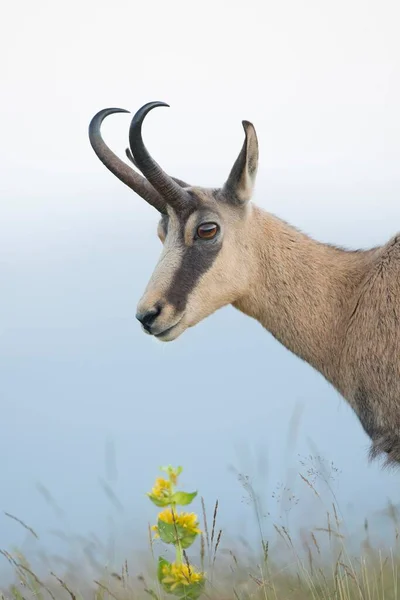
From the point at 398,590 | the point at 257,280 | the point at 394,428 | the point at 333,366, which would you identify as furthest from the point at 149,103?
the point at 398,590

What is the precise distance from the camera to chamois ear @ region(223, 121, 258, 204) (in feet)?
22.3

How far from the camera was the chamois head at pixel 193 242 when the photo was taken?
22.6 ft

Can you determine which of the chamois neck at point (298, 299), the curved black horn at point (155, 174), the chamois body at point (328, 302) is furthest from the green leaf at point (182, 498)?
the curved black horn at point (155, 174)

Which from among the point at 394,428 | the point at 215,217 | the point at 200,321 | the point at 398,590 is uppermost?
the point at 215,217

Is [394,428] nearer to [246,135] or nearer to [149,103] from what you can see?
[246,135]

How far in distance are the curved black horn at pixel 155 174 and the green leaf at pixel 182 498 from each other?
3.34 m

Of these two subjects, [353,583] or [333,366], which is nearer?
[353,583]

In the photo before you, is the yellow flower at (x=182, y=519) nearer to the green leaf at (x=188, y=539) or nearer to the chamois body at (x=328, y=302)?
the green leaf at (x=188, y=539)

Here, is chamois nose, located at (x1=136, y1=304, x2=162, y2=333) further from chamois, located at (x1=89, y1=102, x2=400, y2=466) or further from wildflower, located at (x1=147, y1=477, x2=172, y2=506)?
wildflower, located at (x1=147, y1=477, x2=172, y2=506)

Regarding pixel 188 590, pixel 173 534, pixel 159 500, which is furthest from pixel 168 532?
pixel 188 590

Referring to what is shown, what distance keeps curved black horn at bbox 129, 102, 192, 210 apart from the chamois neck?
80cm

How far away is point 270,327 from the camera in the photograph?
24.5 feet

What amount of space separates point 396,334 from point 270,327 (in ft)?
4.09

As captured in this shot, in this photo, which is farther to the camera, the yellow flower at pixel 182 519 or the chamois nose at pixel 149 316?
the chamois nose at pixel 149 316
